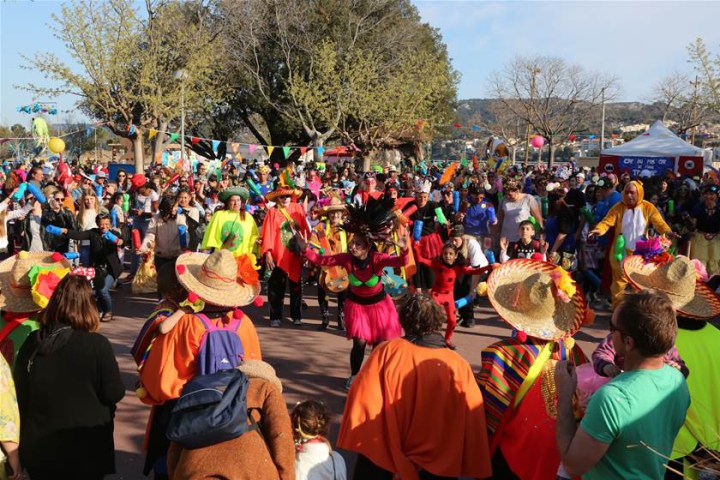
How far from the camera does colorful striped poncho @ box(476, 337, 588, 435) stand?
11.6ft

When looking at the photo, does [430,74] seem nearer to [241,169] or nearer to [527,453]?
[241,169]

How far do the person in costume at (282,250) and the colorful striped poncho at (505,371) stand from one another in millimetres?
5099

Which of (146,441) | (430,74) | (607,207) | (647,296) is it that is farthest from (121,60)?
(647,296)

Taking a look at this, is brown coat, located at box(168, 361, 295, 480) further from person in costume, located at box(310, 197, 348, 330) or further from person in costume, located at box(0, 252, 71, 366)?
person in costume, located at box(310, 197, 348, 330)

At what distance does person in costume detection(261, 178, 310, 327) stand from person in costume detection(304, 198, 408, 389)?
2533 millimetres

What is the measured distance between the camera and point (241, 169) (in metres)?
26.2

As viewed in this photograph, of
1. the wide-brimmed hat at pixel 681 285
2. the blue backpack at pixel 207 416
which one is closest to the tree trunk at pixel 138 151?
the wide-brimmed hat at pixel 681 285

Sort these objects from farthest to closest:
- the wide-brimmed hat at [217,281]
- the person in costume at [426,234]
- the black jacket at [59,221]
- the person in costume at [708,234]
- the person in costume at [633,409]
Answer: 1. the person in costume at [708,234]
2. the person in costume at [426,234]
3. the black jacket at [59,221]
4. the wide-brimmed hat at [217,281]
5. the person in costume at [633,409]

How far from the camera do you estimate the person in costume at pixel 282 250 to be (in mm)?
8508

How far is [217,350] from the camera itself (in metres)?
3.74

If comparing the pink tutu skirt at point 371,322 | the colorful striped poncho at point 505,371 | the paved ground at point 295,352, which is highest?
the colorful striped poncho at point 505,371

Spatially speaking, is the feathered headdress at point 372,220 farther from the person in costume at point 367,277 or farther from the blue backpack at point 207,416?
the blue backpack at point 207,416

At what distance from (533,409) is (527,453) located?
225mm

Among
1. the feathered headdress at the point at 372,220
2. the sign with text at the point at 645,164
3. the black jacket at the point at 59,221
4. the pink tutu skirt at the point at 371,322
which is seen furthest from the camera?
the sign with text at the point at 645,164
